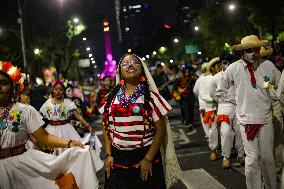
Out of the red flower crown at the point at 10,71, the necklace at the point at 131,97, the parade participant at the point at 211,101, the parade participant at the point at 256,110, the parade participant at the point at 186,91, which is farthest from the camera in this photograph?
the parade participant at the point at 186,91

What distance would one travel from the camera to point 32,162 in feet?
15.0

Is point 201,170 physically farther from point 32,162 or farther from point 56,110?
point 32,162

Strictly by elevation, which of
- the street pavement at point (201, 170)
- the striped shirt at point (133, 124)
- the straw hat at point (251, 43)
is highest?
the straw hat at point (251, 43)

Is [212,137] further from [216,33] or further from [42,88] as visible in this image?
[216,33]

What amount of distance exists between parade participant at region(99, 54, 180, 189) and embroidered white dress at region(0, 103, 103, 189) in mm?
368

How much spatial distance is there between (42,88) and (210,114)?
4321 mm

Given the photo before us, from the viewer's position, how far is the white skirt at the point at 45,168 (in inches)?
176

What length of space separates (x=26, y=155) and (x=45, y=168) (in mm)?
249

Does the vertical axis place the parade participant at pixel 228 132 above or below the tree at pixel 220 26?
below

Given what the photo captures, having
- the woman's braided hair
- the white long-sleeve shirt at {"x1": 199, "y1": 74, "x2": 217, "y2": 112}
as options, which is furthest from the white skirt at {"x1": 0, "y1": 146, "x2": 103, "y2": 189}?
the white long-sleeve shirt at {"x1": 199, "y1": 74, "x2": 217, "y2": 112}

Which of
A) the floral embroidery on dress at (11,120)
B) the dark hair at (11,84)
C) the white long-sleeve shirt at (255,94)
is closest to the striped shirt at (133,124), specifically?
the floral embroidery on dress at (11,120)

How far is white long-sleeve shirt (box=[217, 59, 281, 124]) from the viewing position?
5996 millimetres

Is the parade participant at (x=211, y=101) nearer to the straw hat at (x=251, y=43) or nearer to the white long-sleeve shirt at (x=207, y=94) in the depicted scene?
the white long-sleeve shirt at (x=207, y=94)

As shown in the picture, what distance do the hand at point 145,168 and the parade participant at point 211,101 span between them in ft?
17.0
